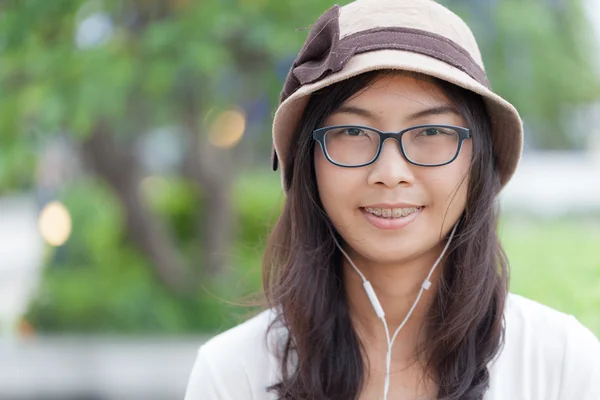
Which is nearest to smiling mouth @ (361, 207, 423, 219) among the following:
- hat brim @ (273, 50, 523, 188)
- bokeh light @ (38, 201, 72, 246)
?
hat brim @ (273, 50, 523, 188)

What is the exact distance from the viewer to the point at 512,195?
979 centimetres

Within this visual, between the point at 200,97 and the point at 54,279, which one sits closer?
the point at 200,97

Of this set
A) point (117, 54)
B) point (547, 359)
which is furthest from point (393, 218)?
point (117, 54)

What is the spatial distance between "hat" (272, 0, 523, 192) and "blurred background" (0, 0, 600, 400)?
0.58 metres

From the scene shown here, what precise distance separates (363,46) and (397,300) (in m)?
Result: 0.61

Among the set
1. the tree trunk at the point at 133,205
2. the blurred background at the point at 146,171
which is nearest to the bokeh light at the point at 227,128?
the blurred background at the point at 146,171

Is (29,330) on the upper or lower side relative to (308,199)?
upper

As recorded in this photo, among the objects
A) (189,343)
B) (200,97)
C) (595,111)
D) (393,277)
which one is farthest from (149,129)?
(595,111)

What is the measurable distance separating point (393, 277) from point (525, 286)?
88 centimetres

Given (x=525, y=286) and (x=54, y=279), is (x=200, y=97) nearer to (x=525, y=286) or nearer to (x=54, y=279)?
(x=54, y=279)

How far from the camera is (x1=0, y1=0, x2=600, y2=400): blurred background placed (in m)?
3.61

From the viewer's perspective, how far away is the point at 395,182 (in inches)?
56.1

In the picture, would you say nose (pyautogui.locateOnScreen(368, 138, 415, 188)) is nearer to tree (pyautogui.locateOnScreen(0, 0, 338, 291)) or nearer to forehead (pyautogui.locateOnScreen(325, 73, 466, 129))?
forehead (pyautogui.locateOnScreen(325, 73, 466, 129))

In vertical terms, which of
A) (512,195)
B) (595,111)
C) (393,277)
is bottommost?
(393,277)
